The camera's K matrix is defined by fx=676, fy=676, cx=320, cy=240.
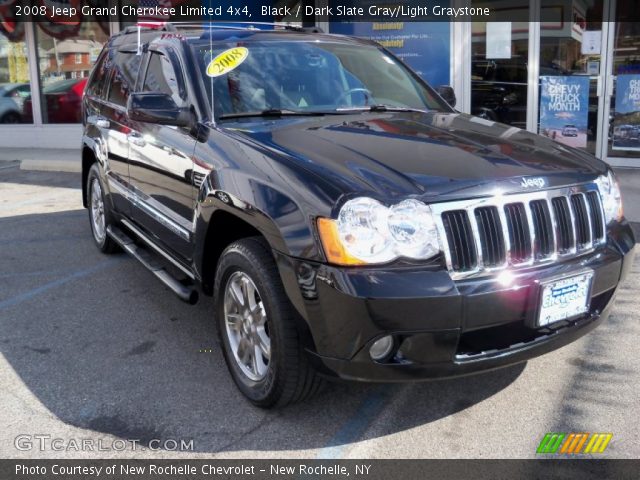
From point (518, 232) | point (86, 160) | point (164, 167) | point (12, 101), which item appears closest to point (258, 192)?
point (518, 232)

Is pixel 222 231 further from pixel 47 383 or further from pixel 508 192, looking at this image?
pixel 508 192

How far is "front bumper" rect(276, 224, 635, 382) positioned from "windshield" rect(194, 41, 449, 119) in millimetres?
1385

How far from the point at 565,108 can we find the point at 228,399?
7.75 metres

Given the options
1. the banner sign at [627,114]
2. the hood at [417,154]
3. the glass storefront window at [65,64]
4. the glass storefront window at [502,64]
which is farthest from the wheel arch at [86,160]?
the glass storefront window at [65,64]

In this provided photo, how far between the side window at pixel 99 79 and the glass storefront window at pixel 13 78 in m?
8.56

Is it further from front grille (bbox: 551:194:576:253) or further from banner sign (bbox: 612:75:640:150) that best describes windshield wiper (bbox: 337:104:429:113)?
banner sign (bbox: 612:75:640:150)

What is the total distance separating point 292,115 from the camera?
3816 mm

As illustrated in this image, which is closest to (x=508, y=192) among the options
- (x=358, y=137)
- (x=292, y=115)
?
(x=358, y=137)

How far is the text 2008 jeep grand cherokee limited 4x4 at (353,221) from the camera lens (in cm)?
266

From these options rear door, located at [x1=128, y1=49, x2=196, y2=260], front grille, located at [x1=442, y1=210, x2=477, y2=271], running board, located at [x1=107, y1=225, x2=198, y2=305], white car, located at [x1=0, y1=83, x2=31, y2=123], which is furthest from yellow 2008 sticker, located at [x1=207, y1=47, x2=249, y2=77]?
white car, located at [x1=0, y1=83, x2=31, y2=123]

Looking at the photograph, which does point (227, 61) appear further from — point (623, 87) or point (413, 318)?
point (623, 87)

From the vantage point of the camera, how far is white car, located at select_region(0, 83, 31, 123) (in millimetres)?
13797

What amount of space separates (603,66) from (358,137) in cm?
713

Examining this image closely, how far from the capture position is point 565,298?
2934 mm
